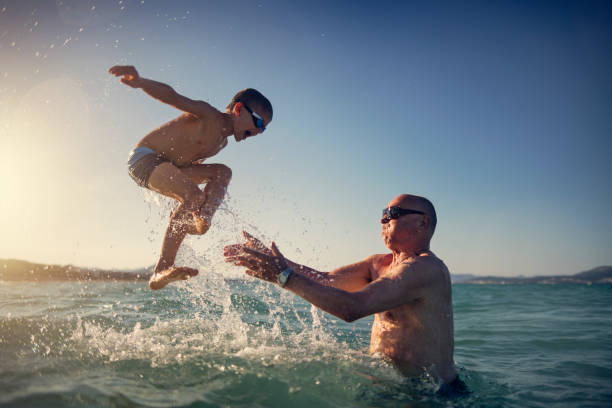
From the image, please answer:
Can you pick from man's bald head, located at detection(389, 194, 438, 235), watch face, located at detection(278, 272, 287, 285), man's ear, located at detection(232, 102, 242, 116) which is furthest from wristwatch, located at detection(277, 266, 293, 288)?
man's ear, located at detection(232, 102, 242, 116)

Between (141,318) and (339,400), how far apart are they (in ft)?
14.2

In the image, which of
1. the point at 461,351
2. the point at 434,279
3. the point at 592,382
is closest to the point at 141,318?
the point at 434,279

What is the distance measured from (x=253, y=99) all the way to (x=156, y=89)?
108 centimetres

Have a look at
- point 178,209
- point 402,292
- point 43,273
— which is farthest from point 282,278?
point 43,273

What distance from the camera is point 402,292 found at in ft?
9.52

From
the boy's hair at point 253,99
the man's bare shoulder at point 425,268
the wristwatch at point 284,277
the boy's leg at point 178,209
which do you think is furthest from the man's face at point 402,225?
the boy's leg at point 178,209

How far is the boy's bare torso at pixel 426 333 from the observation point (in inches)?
120

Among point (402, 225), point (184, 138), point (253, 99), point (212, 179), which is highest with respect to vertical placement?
point (253, 99)

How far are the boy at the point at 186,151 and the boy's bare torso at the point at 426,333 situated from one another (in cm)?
232

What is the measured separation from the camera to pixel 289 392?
8.93ft

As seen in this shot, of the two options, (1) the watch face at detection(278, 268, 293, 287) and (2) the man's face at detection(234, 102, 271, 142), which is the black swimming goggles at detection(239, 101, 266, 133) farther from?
(1) the watch face at detection(278, 268, 293, 287)

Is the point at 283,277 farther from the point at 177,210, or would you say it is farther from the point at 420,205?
the point at 177,210

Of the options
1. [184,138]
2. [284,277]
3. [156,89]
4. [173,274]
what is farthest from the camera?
[184,138]

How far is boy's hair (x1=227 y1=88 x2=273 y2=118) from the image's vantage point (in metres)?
4.21
